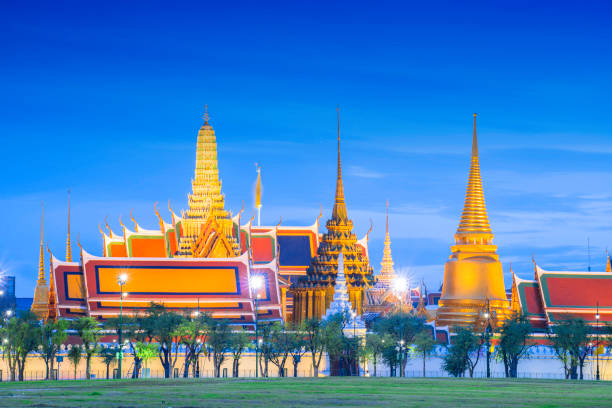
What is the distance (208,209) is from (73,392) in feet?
239

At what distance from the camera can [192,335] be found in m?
72.5

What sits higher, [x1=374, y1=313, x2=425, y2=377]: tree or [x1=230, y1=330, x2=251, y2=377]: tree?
[x1=374, y1=313, x2=425, y2=377]: tree

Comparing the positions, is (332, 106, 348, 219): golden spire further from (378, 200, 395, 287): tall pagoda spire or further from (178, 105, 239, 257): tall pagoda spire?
(378, 200, 395, 287): tall pagoda spire

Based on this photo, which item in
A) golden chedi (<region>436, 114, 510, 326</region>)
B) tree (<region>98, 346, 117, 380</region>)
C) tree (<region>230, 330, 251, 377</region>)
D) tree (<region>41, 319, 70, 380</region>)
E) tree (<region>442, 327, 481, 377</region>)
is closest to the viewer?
tree (<region>41, 319, 70, 380</region>)

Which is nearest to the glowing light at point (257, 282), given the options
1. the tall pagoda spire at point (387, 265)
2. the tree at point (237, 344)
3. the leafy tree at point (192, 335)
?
the leafy tree at point (192, 335)

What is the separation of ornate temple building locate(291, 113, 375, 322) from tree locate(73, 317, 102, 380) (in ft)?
81.1

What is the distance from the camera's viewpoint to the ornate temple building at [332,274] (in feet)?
325

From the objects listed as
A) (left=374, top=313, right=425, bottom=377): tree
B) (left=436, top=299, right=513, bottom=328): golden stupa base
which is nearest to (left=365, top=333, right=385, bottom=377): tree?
(left=374, top=313, right=425, bottom=377): tree

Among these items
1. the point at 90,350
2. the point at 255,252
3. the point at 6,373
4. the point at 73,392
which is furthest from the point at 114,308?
the point at 73,392

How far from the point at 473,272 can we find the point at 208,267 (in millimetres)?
22214

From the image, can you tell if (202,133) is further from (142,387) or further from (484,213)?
(142,387)

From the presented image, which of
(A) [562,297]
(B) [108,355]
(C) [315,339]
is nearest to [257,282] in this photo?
(C) [315,339]

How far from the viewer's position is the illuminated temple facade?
290 ft

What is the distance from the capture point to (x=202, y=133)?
399 ft
